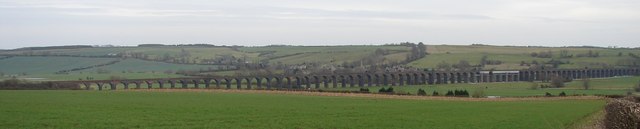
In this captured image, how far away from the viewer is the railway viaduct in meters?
118

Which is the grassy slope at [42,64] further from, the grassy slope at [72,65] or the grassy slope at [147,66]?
→ the grassy slope at [147,66]

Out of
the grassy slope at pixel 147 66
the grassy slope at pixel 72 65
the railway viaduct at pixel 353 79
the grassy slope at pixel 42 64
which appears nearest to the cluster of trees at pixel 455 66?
the railway viaduct at pixel 353 79

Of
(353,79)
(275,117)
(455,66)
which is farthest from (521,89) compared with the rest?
(275,117)

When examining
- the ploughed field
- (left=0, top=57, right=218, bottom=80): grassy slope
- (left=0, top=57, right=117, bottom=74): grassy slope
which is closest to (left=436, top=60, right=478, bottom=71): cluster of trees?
(left=0, top=57, right=218, bottom=80): grassy slope

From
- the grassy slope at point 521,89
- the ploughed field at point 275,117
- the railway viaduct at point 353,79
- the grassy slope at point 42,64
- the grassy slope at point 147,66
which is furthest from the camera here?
the grassy slope at point 147,66

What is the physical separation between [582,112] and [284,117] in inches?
774

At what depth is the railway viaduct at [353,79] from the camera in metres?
118

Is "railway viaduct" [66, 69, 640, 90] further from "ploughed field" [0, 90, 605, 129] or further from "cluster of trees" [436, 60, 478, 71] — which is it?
"ploughed field" [0, 90, 605, 129]

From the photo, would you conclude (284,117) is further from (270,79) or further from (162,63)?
(162,63)

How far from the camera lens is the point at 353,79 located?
A: 148 metres

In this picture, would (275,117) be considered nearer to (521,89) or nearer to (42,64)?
(521,89)

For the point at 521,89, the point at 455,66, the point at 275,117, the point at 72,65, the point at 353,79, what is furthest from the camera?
the point at 455,66

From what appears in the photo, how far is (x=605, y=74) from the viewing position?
18312 centimetres

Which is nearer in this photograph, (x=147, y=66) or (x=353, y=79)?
(x=353, y=79)
